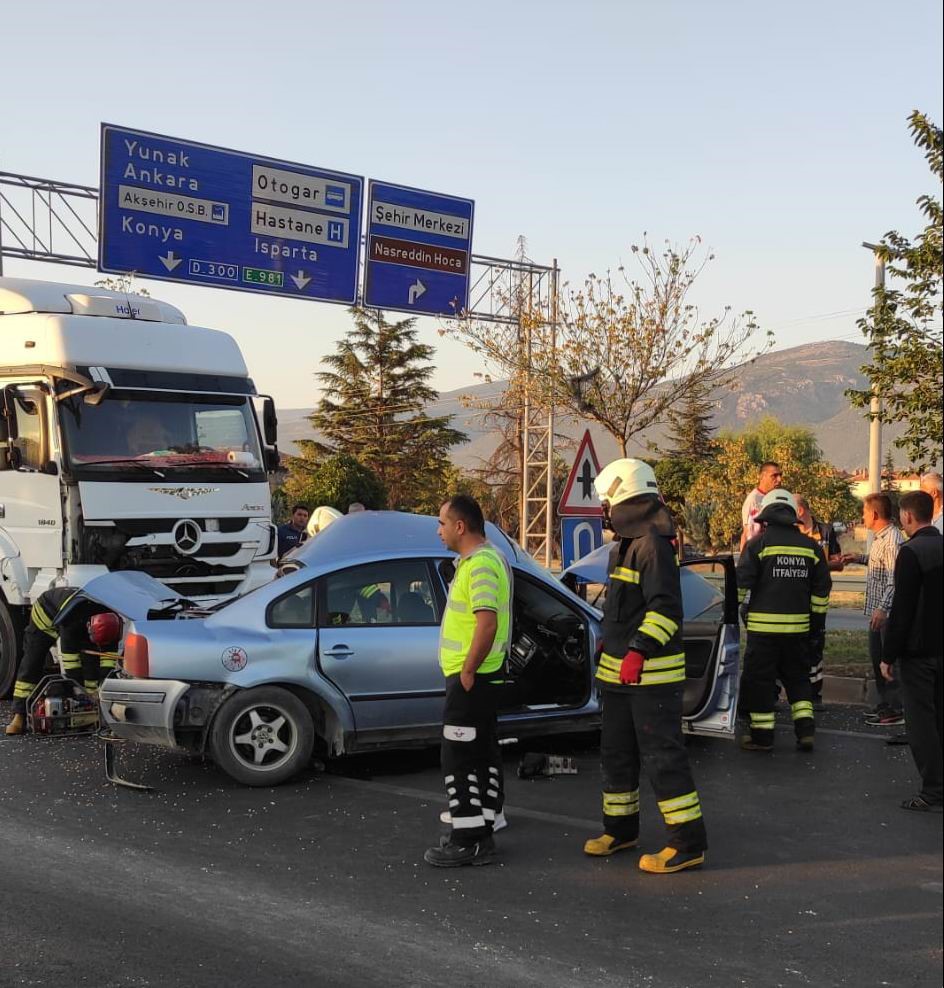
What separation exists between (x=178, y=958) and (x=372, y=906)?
2.99ft

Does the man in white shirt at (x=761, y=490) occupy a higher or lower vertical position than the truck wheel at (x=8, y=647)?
higher

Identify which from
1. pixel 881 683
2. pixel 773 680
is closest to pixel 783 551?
pixel 773 680

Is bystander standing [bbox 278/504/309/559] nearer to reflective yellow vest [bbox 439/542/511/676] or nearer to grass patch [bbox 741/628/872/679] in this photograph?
grass patch [bbox 741/628/872/679]

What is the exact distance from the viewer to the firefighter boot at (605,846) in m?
5.75

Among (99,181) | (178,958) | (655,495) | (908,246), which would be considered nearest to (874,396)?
(908,246)

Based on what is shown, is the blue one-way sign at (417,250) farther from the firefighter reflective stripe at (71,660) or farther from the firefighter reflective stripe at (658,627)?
the firefighter reflective stripe at (658,627)

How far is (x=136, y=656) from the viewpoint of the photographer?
732 centimetres

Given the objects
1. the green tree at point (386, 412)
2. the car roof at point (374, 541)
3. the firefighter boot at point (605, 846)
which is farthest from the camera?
the green tree at point (386, 412)

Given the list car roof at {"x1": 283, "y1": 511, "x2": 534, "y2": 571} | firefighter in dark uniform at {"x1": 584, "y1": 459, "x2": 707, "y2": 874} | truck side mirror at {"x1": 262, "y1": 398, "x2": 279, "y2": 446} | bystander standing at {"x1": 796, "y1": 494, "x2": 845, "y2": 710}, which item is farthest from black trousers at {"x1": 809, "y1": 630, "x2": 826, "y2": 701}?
truck side mirror at {"x1": 262, "y1": 398, "x2": 279, "y2": 446}

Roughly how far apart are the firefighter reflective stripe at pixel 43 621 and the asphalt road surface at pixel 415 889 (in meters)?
1.33

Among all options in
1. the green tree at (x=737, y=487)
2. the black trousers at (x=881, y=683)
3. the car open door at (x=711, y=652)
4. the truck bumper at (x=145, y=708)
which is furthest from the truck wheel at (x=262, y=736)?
the green tree at (x=737, y=487)

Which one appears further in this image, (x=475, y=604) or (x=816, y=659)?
(x=816, y=659)

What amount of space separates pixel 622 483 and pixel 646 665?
83 cm

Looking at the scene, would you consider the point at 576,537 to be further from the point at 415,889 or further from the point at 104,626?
the point at 415,889
